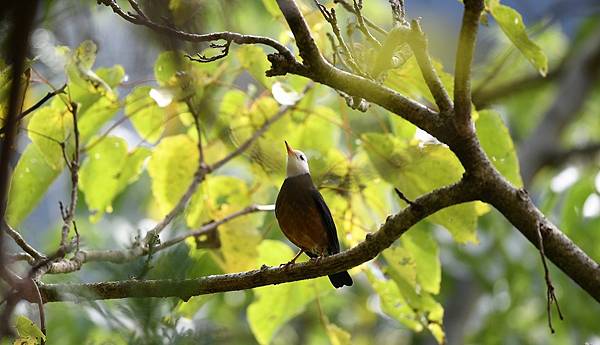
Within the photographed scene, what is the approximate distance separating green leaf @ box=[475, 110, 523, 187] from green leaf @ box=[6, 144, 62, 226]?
1211 mm

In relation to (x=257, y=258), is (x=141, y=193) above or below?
below

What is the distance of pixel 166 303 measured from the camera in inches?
54.6

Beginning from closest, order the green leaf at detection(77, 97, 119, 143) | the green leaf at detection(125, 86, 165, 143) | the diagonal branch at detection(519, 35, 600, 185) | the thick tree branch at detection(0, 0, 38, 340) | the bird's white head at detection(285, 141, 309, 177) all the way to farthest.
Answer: the thick tree branch at detection(0, 0, 38, 340) → the bird's white head at detection(285, 141, 309, 177) → the green leaf at detection(77, 97, 119, 143) → the green leaf at detection(125, 86, 165, 143) → the diagonal branch at detection(519, 35, 600, 185)

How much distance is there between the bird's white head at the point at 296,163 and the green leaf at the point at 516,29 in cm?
68

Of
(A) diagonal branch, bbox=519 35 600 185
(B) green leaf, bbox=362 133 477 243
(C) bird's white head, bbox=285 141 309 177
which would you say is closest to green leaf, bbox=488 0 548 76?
(B) green leaf, bbox=362 133 477 243

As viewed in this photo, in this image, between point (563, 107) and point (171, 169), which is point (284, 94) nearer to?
point (171, 169)

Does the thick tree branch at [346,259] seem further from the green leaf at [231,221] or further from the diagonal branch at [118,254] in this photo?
the green leaf at [231,221]

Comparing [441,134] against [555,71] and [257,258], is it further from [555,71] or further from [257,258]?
[555,71]

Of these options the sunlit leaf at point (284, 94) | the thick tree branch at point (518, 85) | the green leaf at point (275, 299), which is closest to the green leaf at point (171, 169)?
the green leaf at point (275, 299)

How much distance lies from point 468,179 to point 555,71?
521cm

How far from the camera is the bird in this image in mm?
2338

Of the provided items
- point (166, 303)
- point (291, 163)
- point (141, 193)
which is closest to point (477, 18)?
point (166, 303)

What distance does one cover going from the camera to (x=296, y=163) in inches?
101

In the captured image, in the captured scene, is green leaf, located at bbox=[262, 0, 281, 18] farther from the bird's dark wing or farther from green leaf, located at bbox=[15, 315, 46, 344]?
green leaf, located at bbox=[15, 315, 46, 344]
